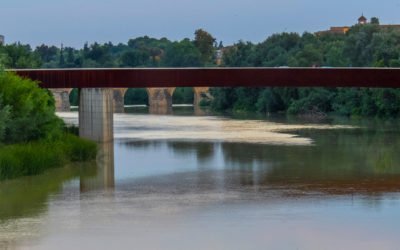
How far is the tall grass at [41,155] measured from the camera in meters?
32.1

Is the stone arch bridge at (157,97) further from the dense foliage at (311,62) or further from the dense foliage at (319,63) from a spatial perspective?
the dense foliage at (319,63)

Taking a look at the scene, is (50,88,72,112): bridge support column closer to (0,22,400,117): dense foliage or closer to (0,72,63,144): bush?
(0,22,400,117): dense foliage

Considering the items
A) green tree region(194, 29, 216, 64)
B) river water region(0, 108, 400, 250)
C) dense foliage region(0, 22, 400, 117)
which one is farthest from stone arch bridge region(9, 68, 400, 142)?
green tree region(194, 29, 216, 64)

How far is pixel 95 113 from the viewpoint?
48.1 m

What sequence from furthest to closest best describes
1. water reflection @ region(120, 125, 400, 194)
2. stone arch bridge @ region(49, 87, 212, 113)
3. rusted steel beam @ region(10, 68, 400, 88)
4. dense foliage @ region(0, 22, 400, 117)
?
stone arch bridge @ region(49, 87, 212, 113), dense foliage @ region(0, 22, 400, 117), rusted steel beam @ region(10, 68, 400, 88), water reflection @ region(120, 125, 400, 194)

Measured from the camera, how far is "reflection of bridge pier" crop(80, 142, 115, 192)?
32219mm

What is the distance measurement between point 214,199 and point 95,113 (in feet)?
66.7

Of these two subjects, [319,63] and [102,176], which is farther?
[319,63]

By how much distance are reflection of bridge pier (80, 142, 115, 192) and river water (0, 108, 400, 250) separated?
0.14ft

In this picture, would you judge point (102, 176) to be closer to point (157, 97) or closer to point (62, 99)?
point (62, 99)

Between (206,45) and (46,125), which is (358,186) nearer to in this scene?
(46,125)

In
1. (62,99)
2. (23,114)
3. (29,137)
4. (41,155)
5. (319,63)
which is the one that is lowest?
(41,155)

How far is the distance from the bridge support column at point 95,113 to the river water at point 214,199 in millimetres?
1608

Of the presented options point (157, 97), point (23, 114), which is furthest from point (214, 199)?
point (157, 97)
